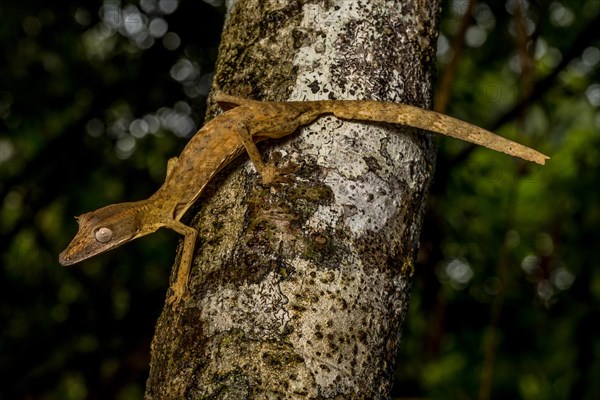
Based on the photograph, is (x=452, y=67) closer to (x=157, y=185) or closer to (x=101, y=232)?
(x=101, y=232)

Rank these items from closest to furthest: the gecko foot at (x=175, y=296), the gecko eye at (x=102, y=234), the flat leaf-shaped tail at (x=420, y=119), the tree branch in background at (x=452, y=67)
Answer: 1. the gecko foot at (x=175, y=296)
2. the flat leaf-shaped tail at (x=420, y=119)
3. the gecko eye at (x=102, y=234)
4. the tree branch in background at (x=452, y=67)

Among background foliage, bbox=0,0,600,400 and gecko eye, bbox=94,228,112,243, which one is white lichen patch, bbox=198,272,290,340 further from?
background foliage, bbox=0,0,600,400

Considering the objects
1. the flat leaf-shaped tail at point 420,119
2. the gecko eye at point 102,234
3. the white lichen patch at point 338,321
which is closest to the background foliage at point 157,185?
the flat leaf-shaped tail at point 420,119

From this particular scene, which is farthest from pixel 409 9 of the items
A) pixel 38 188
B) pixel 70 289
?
pixel 70 289

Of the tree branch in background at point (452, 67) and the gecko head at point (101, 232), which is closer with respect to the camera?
the gecko head at point (101, 232)

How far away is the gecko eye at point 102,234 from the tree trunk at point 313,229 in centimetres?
104

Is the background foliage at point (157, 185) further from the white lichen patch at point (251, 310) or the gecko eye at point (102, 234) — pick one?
the white lichen patch at point (251, 310)

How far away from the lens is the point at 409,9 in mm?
3117

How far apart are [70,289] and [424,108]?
8.15 meters

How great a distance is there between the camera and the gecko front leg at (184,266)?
283cm

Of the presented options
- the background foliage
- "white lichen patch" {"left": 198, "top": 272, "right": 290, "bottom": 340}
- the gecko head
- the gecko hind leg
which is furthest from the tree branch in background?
"white lichen patch" {"left": 198, "top": 272, "right": 290, "bottom": 340}

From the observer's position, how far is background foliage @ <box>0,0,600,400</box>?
8.00m

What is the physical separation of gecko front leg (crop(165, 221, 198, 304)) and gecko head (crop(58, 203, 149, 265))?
3.66 feet

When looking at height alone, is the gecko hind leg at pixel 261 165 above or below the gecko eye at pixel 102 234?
above
